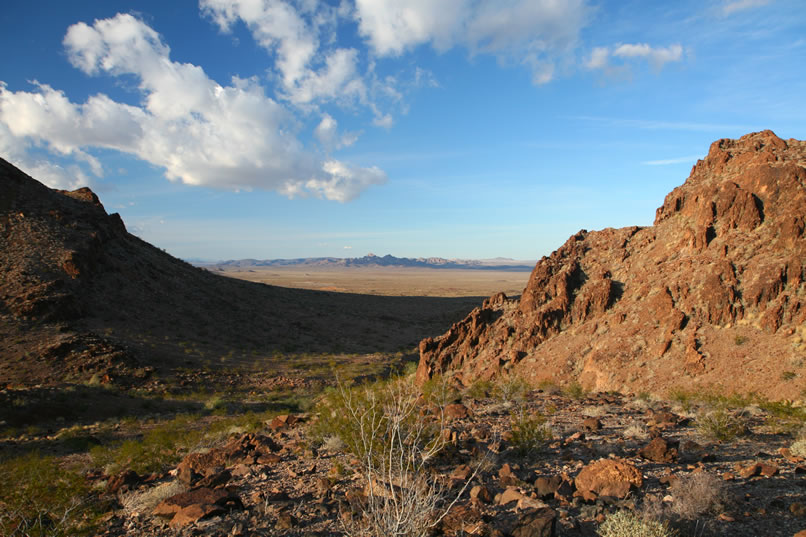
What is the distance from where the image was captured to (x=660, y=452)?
22.2ft

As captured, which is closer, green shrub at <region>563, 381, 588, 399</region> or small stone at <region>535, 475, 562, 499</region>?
small stone at <region>535, 475, 562, 499</region>

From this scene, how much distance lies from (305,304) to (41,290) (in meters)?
27.6

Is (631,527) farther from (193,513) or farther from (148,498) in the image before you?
(148,498)

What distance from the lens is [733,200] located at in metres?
13.6

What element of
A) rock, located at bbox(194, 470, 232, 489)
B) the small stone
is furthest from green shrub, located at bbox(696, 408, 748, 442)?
rock, located at bbox(194, 470, 232, 489)

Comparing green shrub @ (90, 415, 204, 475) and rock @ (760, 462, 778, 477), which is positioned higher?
rock @ (760, 462, 778, 477)

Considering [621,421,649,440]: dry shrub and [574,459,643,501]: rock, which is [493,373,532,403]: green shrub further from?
[574,459,643,501]: rock

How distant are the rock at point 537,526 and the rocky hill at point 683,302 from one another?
904cm

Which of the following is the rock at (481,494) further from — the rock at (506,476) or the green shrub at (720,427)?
the green shrub at (720,427)

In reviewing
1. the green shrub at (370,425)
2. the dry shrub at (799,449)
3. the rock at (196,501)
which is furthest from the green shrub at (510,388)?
the rock at (196,501)

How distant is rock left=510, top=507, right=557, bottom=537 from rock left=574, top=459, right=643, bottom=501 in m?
1.15

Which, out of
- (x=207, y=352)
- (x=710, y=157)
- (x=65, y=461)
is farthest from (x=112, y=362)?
(x=710, y=157)

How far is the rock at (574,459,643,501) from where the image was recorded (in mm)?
5422

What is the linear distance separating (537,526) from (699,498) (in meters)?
2.14
